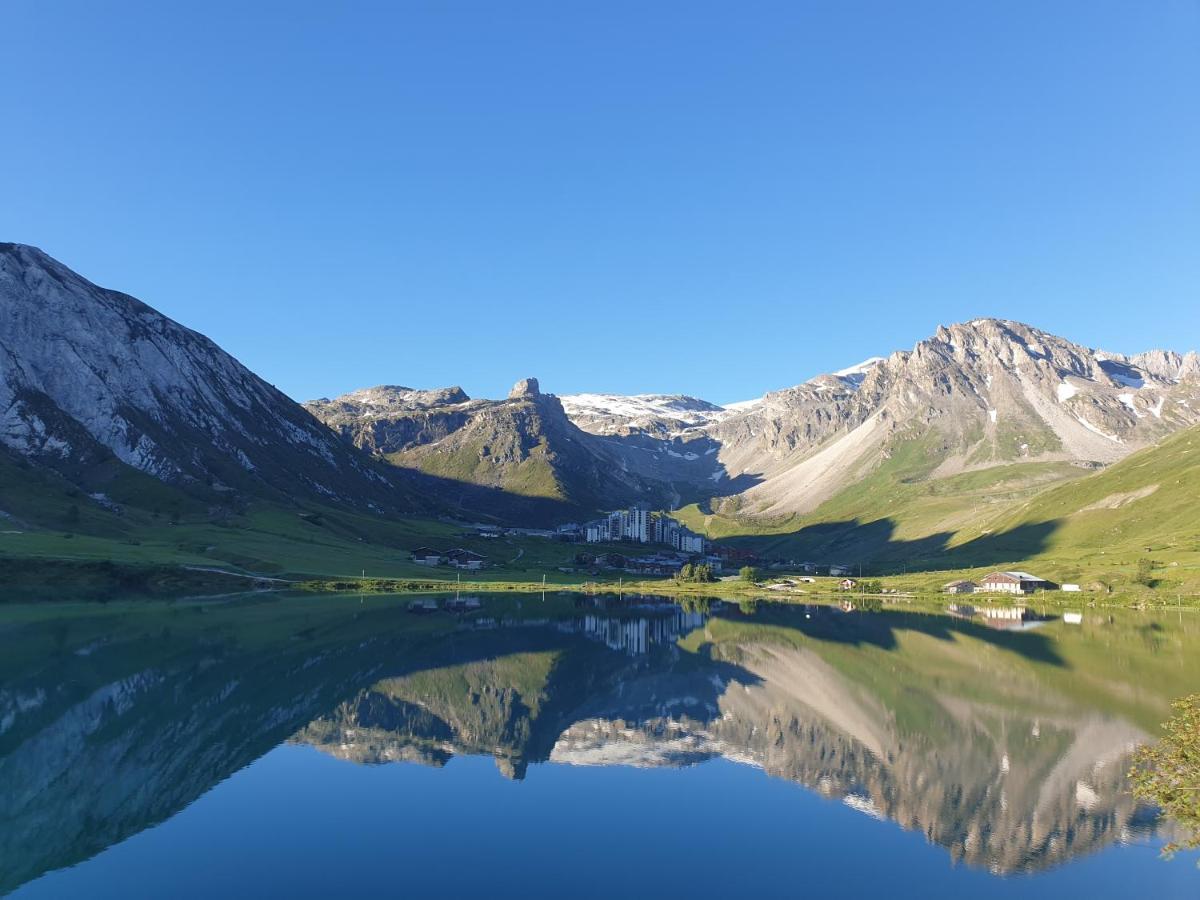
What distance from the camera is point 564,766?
51.2 meters

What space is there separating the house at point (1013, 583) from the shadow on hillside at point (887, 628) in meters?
45.6

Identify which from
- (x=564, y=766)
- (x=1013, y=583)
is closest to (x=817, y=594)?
(x=1013, y=583)

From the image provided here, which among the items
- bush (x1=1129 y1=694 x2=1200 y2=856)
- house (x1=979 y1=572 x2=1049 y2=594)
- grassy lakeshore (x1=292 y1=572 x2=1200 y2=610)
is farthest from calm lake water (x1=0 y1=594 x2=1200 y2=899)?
house (x1=979 y1=572 x2=1049 y2=594)

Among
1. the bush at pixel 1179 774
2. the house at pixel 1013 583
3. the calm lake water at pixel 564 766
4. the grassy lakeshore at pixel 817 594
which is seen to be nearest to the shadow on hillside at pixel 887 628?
the calm lake water at pixel 564 766

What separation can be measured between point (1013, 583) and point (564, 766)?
540ft

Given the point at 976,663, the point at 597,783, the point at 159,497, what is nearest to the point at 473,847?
the point at 597,783

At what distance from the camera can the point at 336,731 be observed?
182ft

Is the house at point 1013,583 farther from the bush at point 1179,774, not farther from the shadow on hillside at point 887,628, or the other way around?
the bush at point 1179,774

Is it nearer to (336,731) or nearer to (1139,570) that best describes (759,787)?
(336,731)

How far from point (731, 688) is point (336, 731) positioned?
127 feet

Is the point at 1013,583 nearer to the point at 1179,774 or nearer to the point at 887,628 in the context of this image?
the point at 887,628

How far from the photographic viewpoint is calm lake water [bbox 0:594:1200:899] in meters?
32.6

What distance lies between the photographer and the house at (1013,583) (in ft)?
594

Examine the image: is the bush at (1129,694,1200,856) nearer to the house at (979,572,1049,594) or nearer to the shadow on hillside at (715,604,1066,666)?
the shadow on hillside at (715,604,1066,666)
